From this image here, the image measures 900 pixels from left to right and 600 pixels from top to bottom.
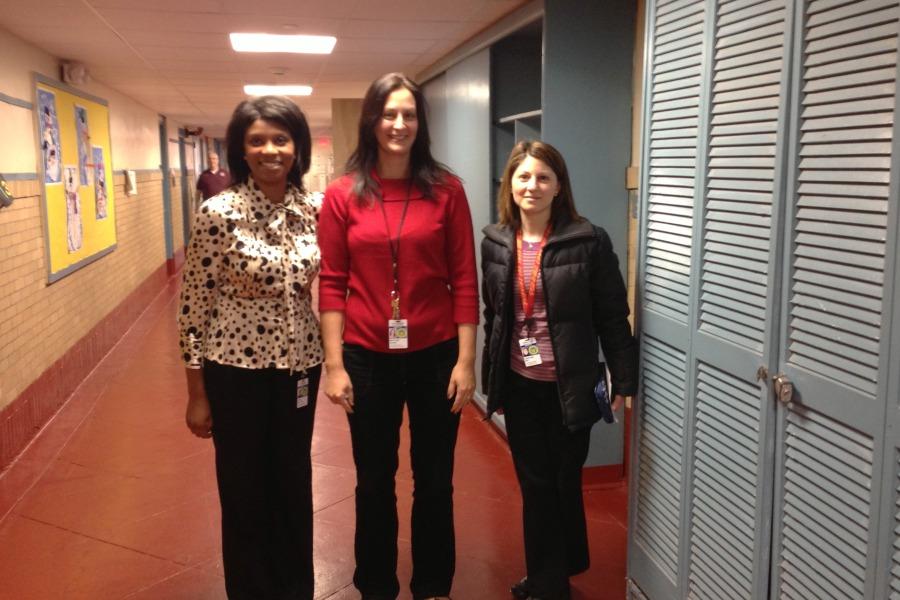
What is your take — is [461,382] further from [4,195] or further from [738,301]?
[4,195]

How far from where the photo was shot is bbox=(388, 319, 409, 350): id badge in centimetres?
228

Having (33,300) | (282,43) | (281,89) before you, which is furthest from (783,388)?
(281,89)

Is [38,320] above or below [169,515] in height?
above

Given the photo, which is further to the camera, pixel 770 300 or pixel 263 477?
pixel 263 477

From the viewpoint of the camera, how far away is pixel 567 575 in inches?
104

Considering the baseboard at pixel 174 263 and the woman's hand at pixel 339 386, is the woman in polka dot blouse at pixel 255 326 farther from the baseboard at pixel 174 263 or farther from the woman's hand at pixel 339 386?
the baseboard at pixel 174 263

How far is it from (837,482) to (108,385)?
5140 mm

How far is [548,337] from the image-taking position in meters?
2.50

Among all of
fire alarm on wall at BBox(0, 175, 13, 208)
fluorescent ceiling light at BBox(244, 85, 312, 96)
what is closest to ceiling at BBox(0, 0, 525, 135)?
fluorescent ceiling light at BBox(244, 85, 312, 96)

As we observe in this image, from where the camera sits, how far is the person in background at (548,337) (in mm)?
2455

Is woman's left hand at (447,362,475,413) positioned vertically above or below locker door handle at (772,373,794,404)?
below

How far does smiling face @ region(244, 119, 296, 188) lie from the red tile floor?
4.88ft

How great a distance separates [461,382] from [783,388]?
879 mm

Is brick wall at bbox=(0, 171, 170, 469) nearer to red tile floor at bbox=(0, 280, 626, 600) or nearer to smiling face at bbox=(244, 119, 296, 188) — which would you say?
red tile floor at bbox=(0, 280, 626, 600)
